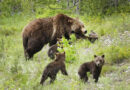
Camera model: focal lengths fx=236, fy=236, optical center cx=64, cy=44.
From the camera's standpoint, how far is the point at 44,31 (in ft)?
26.3

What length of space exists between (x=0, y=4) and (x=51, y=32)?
16.9 meters

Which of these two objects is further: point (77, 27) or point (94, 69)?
point (77, 27)

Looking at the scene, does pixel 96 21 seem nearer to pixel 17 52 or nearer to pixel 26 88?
pixel 17 52

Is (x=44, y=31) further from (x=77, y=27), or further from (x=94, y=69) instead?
(x=94, y=69)

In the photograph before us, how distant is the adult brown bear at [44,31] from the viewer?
7.89 m

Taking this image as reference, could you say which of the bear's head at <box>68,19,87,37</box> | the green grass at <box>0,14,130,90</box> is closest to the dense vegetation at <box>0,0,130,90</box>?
Answer: the green grass at <box>0,14,130,90</box>

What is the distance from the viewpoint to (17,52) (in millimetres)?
9469

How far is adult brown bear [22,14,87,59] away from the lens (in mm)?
7891

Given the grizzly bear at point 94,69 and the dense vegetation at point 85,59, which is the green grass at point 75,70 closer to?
the dense vegetation at point 85,59

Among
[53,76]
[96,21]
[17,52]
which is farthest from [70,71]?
[96,21]

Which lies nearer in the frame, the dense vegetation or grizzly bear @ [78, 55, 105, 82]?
the dense vegetation

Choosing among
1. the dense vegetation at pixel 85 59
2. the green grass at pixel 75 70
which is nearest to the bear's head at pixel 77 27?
the dense vegetation at pixel 85 59

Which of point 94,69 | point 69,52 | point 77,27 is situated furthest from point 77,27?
point 94,69

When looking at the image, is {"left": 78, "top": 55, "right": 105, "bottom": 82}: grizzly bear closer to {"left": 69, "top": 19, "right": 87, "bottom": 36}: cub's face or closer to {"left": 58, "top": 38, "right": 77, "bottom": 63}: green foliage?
{"left": 58, "top": 38, "right": 77, "bottom": 63}: green foliage
